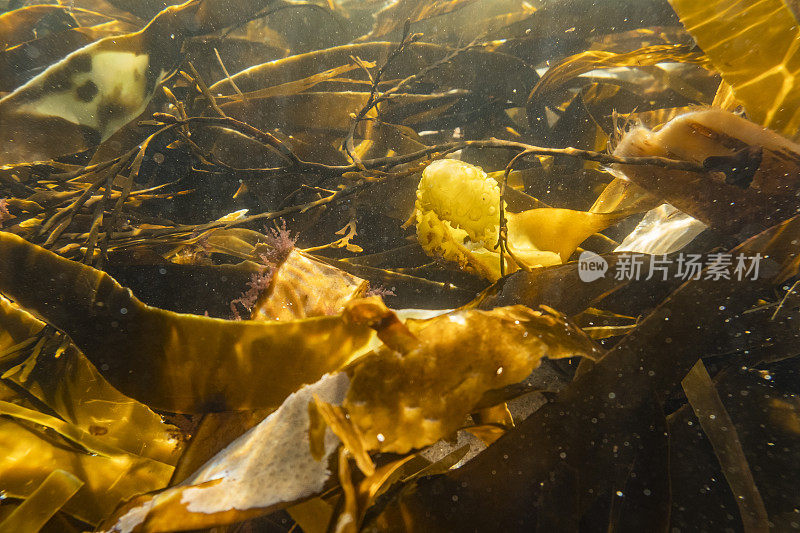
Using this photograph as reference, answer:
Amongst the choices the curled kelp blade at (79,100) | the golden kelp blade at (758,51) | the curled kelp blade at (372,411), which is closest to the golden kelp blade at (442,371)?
the curled kelp blade at (372,411)

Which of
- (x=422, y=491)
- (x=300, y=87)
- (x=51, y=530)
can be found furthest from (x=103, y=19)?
(x=422, y=491)

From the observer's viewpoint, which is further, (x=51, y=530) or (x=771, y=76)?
(x=771, y=76)

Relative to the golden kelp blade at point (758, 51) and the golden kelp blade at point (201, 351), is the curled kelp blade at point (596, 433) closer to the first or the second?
the golden kelp blade at point (201, 351)

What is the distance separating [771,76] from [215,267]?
1.52m

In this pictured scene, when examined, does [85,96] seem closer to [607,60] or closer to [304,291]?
[304,291]

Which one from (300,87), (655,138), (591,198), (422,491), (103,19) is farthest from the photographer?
(103,19)

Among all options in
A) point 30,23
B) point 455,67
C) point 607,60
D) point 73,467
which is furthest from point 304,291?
point 30,23

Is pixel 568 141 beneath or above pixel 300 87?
beneath

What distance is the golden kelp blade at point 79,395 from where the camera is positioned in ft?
2.46

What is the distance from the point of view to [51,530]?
604 mm

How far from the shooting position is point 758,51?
0.91m

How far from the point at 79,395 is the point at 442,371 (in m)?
0.83

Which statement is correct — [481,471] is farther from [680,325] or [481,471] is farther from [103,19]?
[103,19]

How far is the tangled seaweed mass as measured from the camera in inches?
21.2
